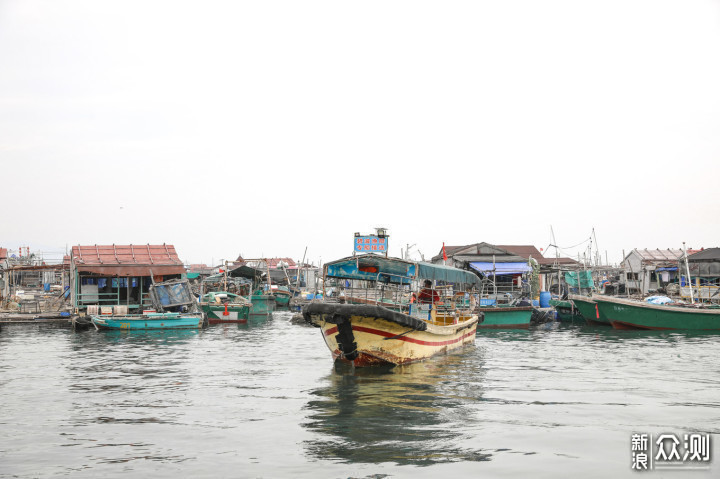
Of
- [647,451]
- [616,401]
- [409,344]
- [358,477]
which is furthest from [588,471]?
[409,344]

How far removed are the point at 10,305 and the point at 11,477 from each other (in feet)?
107

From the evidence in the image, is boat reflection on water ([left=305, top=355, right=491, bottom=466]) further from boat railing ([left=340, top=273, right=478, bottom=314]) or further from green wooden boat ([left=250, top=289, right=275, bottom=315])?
green wooden boat ([left=250, top=289, right=275, bottom=315])

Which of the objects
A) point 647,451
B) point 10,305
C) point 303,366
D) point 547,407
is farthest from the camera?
point 10,305

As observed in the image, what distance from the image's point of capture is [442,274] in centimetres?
1955

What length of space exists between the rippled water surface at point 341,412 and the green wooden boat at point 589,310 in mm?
9626

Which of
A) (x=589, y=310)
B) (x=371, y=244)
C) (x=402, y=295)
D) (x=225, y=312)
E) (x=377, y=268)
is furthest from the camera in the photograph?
(x=225, y=312)

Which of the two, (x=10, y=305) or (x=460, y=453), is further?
(x=10, y=305)

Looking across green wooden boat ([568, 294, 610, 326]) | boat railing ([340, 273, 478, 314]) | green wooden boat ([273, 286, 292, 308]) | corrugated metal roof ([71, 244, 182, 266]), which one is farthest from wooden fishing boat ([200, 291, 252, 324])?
green wooden boat ([568, 294, 610, 326])

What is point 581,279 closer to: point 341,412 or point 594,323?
point 594,323

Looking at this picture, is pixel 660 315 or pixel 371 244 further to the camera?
pixel 660 315

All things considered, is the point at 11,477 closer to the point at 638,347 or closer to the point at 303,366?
the point at 303,366

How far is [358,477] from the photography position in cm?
772

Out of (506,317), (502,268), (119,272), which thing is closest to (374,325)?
(506,317)

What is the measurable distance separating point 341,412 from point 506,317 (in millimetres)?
21523
